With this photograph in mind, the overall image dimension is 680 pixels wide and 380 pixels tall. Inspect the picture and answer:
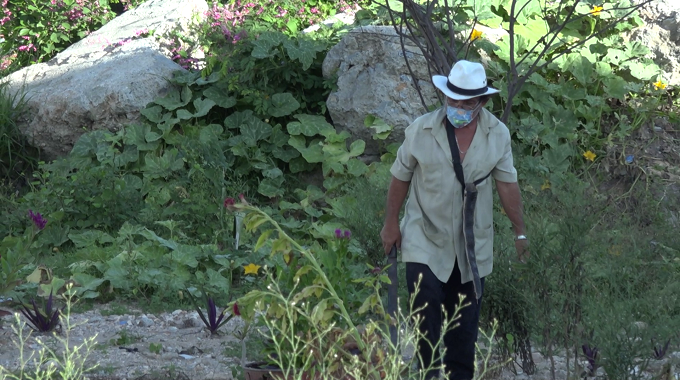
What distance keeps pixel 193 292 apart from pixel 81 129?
119 inches

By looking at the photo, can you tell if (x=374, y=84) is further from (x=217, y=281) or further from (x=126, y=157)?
(x=217, y=281)

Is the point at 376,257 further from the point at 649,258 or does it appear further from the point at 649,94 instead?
the point at 649,94

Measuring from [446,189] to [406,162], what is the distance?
206 mm

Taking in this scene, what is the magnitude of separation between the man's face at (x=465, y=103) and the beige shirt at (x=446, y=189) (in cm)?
8

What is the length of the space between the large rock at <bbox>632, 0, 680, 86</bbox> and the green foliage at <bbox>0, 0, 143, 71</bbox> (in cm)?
575

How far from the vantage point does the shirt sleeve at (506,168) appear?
147 inches

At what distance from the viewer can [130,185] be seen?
23.8ft

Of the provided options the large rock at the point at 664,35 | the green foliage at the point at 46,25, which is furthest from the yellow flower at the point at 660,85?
the green foliage at the point at 46,25

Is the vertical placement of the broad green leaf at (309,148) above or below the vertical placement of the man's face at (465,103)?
below

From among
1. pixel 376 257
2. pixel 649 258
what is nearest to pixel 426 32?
pixel 376 257

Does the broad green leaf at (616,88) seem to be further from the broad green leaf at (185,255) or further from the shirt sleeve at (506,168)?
the shirt sleeve at (506,168)

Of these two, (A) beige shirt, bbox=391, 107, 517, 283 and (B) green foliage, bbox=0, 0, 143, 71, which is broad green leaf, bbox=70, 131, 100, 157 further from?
(A) beige shirt, bbox=391, 107, 517, 283

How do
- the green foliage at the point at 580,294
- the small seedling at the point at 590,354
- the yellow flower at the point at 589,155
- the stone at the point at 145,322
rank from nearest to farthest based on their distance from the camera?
the green foliage at the point at 580,294
the small seedling at the point at 590,354
the stone at the point at 145,322
the yellow flower at the point at 589,155

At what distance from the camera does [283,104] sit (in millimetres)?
7516
